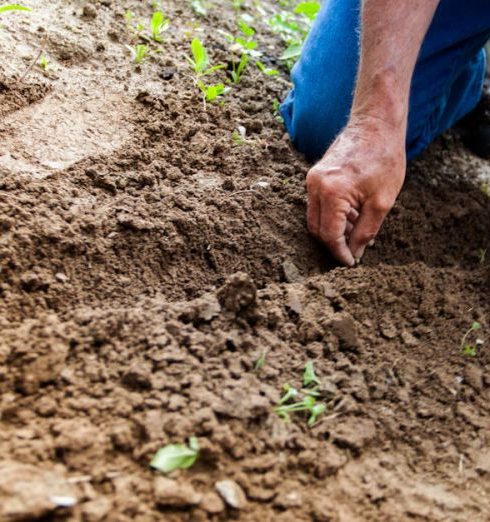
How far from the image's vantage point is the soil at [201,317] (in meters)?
1.12

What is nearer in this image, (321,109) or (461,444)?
(461,444)

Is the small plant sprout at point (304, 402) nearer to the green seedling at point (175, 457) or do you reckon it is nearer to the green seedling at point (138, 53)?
the green seedling at point (175, 457)

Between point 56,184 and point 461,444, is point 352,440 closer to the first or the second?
point 461,444

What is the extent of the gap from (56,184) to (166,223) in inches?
13.5

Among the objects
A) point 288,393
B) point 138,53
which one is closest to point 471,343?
point 288,393

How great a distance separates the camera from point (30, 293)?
141cm

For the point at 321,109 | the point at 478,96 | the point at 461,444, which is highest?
the point at 478,96

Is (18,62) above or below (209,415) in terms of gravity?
above

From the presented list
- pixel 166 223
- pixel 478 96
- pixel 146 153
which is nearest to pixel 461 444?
pixel 166 223

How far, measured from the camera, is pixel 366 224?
179 centimetres

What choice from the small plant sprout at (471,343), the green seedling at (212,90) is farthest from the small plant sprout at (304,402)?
the green seedling at (212,90)

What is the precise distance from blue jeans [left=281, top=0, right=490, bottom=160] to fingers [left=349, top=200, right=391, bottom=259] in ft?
1.72

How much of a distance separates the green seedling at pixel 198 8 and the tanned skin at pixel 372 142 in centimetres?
129

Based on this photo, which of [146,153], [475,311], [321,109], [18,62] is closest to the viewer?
[475,311]
